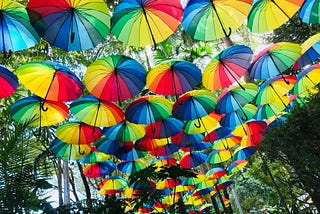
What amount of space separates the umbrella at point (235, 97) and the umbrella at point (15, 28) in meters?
3.73

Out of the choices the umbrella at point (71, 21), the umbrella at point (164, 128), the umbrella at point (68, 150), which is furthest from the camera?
the umbrella at point (68, 150)

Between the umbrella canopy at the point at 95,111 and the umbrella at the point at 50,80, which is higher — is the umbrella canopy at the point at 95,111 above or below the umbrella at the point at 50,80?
below

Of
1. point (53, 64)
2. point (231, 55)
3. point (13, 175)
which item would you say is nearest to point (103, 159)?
point (53, 64)

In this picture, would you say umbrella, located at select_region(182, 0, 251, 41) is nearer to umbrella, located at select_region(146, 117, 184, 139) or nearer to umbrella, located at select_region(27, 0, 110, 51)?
umbrella, located at select_region(27, 0, 110, 51)

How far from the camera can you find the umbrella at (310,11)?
4.94 metres

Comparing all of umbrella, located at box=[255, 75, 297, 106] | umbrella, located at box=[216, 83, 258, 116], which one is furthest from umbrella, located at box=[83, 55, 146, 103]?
umbrella, located at box=[255, 75, 297, 106]

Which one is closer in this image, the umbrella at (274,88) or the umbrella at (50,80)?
the umbrella at (50,80)

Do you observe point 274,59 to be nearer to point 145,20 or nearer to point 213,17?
point 213,17

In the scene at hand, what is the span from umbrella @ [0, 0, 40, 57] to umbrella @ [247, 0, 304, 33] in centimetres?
343

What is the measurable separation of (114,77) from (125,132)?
1934 mm

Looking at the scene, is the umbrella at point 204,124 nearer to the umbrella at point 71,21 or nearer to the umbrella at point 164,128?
the umbrella at point 164,128

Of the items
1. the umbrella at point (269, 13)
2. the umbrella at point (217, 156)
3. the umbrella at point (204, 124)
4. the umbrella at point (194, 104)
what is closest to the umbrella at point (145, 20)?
the umbrella at point (269, 13)

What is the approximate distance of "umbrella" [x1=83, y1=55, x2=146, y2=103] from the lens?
4637mm

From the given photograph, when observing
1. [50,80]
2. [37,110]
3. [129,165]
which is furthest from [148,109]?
[129,165]
